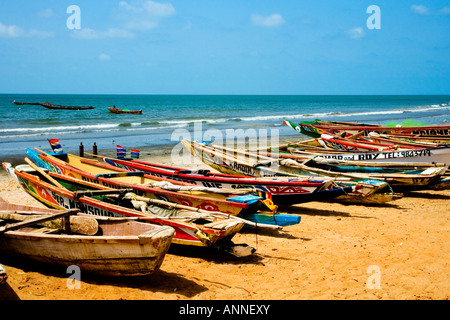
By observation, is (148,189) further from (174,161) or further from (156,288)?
(174,161)

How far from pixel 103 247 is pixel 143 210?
78.6 inches

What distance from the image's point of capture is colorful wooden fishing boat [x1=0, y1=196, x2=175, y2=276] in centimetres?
524

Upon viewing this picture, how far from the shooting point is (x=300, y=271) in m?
6.18

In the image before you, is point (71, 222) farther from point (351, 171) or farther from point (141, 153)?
point (141, 153)

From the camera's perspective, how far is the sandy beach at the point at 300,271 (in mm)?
5434

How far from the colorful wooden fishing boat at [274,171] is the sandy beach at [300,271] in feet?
3.87

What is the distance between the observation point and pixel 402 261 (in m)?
6.44

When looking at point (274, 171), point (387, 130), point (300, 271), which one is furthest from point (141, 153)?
point (300, 271)

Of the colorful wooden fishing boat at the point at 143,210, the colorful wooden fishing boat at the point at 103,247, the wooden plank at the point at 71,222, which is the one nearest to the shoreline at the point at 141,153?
the colorful wooden fishing boat at the point at 143,210

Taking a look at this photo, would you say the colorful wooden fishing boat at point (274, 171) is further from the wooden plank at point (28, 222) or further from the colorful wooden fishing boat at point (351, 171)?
the wooden plank at point (28, 222)

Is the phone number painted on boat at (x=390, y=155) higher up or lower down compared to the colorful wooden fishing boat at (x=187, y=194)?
higher up
